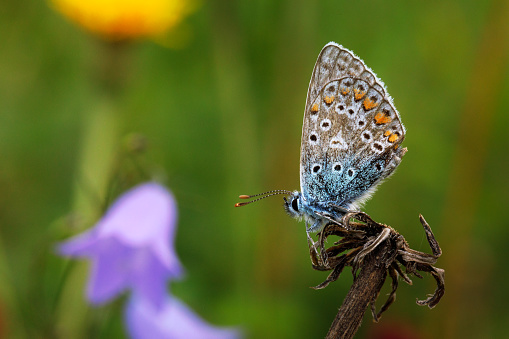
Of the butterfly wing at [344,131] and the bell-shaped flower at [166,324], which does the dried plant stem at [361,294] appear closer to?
the butterfly wing at [344,131]

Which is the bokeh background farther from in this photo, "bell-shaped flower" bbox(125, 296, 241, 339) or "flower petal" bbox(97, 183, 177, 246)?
"bell-shaped flower" bbox(125, 296, 241, 339)

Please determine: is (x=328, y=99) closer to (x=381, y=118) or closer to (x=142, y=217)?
(x=381, y=118)

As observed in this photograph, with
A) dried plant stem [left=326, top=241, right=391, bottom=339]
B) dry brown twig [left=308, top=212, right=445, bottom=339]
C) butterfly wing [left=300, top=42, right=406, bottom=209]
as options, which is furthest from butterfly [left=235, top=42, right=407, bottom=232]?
dried plant stem [left=326, top=241, right=391, bottom=339]

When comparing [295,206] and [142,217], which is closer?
[295,206]

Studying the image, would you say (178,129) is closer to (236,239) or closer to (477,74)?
(236,239)

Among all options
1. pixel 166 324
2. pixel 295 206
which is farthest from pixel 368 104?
pixel 166 324

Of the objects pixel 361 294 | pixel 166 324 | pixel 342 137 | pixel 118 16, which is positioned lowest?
pixel 166 324

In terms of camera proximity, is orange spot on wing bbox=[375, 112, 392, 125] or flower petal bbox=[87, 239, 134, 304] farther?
flower petal bbox=[87, 239, 134, 304]
